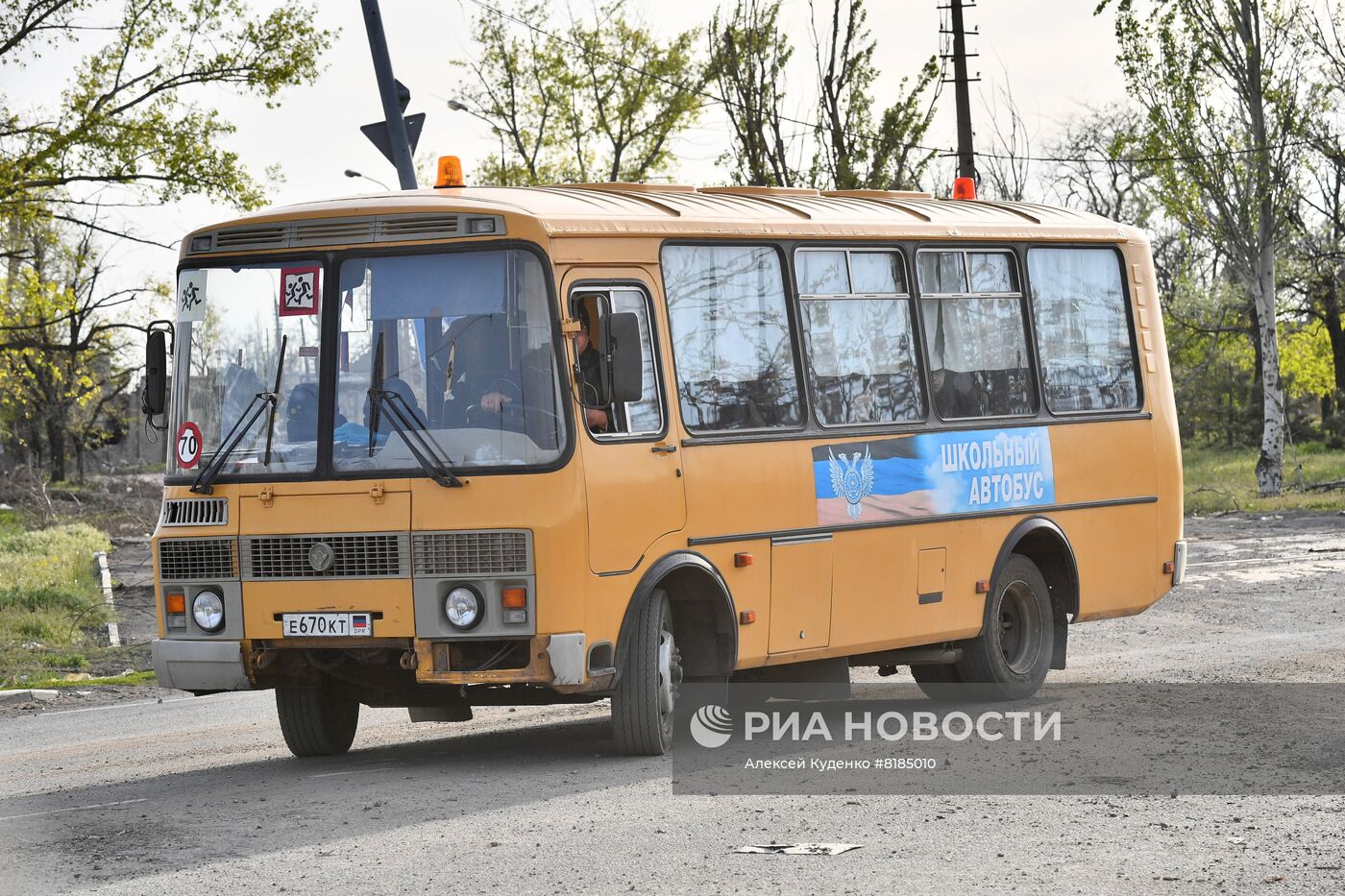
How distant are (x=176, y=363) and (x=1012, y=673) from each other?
18.9 ft

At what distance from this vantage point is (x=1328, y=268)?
171 ft

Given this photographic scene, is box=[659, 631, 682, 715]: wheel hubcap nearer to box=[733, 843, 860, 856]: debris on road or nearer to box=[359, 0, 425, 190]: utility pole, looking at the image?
box=[733, 843, 860, 856]: debris on road

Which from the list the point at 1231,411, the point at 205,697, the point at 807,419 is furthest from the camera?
the point at 1231,411

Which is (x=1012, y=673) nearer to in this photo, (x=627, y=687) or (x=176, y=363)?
(x=627, y=687)

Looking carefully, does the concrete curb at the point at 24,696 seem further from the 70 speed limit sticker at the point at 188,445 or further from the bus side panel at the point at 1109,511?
the bus side panel at the point at 1109,511

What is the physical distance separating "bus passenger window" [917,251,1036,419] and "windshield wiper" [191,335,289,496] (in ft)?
13.8

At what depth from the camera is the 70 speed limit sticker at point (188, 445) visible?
31.3 ft

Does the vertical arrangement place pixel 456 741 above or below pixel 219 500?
below

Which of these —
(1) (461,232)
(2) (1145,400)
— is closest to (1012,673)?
(2) (1145,400)

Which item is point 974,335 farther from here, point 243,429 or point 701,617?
point 243,429

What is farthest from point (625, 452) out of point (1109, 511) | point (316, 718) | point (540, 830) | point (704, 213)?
point (1109, 511)
